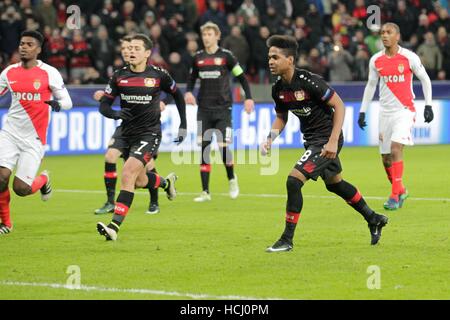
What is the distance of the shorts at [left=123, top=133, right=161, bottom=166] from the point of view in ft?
41.3

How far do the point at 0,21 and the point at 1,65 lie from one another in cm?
127

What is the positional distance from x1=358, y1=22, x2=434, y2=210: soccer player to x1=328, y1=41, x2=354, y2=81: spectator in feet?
45.4

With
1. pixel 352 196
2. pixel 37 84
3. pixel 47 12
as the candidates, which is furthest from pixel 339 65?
pixel 352 196

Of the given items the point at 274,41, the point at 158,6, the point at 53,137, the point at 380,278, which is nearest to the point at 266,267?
the point at 380,278

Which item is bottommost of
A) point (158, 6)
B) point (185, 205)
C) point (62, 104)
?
point (185, 205)

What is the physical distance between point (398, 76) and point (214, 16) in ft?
45.4

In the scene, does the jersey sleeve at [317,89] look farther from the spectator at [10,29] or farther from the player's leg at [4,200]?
the spectator at [10,29]

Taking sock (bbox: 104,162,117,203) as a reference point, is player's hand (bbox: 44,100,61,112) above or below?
above

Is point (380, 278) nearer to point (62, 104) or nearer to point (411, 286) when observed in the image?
point (411, 286)

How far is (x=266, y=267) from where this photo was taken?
33.4 ft

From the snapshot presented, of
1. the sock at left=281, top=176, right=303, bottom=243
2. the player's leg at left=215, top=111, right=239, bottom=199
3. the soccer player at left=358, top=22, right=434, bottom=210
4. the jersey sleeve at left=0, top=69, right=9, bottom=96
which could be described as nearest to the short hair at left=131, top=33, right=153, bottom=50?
the jersey sleeve at left=0, top=69, right=9, bottom=96

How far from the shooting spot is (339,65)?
29359mm

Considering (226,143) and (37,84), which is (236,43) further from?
(37,84)

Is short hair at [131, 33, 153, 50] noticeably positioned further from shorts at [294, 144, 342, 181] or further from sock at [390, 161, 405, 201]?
sock at [390, 161, 405, 201]
